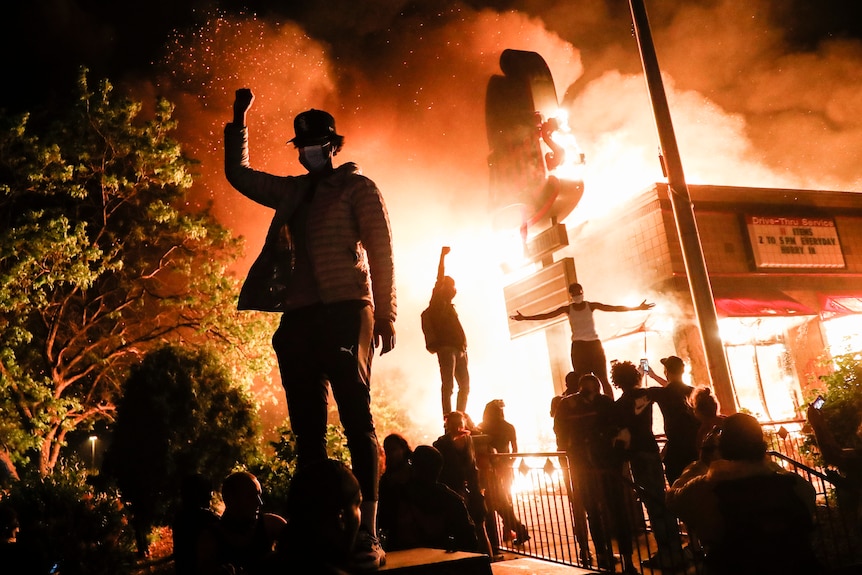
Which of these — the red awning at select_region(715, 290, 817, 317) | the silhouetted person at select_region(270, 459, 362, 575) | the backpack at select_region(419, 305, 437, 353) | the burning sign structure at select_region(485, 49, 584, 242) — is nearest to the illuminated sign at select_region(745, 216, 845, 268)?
the red awning at select_region(715, 290, 817, 317)

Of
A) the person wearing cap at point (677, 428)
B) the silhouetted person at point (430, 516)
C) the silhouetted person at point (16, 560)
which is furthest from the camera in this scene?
the person wearing cap at point (677, 428)

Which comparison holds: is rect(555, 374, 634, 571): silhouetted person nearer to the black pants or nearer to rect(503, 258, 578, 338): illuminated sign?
the black pants

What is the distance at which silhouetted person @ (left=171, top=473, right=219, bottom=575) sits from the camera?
370 centimetres

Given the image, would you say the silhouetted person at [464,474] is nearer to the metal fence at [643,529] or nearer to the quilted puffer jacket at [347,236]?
the metal fence at [643,529]

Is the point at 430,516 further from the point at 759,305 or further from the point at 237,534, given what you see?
the point at 759,305

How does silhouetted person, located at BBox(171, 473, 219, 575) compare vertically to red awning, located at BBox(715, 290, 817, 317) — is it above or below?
below

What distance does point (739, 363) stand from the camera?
63.9 ft

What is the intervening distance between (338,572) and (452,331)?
7.27 metres

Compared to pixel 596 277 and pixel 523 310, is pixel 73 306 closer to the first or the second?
pixel 523 310

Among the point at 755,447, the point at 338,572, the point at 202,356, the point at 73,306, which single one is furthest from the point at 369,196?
the point at 73,306

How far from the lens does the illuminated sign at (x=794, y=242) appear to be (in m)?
21.0

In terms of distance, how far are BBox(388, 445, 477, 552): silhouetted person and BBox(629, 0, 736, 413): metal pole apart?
4.93m

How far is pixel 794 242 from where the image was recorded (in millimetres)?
21781

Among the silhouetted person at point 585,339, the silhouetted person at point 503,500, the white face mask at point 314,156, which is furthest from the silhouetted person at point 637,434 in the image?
the white face mask at point 314,156
